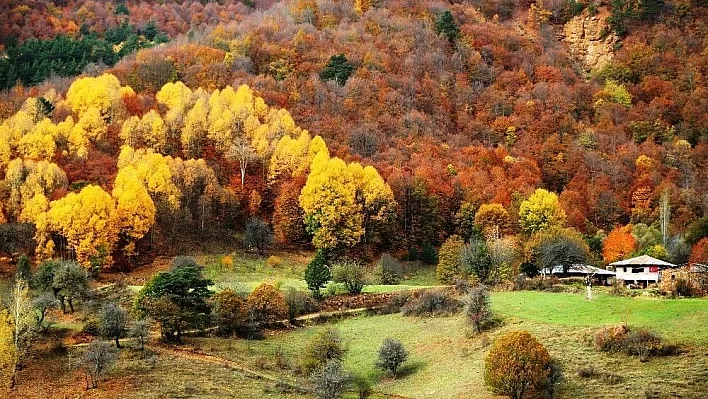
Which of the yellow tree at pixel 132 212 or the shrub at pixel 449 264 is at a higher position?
the yellow tree at pixel 132 212

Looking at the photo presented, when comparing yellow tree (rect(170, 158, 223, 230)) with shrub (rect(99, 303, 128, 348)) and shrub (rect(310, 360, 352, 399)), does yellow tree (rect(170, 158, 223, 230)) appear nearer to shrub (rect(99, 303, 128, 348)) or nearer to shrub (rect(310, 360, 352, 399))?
shrub (rect(99, 303, 128, 348))

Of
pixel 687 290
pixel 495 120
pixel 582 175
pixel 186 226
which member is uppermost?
pixel 495 120

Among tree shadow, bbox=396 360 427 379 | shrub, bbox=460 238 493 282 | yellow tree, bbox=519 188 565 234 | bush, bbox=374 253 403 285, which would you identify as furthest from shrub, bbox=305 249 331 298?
yellow tree, bbox=519 188 565 234

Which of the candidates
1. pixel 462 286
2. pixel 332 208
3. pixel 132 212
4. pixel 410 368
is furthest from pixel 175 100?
pixel 410 368

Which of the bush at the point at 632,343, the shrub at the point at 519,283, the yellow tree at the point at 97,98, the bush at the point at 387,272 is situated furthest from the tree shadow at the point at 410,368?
the yellow tree at the point at 97,98

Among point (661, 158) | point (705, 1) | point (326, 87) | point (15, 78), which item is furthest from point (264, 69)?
point (705, 1)

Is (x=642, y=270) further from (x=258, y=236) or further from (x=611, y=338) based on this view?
(x=258, y=236)

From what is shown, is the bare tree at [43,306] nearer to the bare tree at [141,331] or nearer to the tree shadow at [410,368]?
the bare tree at [141,331]

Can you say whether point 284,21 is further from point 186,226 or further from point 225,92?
point 186,226
